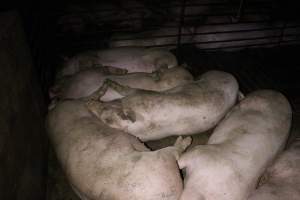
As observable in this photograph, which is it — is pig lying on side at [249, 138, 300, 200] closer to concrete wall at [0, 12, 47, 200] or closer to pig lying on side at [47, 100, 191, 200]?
pig lying on side at [47, 100, 191, 200]

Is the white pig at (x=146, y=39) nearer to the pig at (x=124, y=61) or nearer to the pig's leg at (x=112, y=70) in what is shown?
the pig at (x=124, y=61)

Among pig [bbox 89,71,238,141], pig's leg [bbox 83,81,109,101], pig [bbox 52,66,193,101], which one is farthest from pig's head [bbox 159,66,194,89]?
pig's leg [bbox 83,81,109,101]

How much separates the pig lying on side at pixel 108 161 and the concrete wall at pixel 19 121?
0.22 meters

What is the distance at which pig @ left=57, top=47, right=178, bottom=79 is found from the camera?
368 centimetres

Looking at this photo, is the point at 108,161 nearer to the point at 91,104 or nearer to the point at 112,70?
the point at 91,104

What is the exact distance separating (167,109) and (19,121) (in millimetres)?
1225

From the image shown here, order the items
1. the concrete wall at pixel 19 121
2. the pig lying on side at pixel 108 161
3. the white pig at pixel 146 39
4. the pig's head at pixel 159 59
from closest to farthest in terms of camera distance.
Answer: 1. the concrete wall at pixel 19 121
2. the pig lying on side at pixel 108 161
3. the pig's head at pixel 159 59
4. the white pig at pixel 146 39

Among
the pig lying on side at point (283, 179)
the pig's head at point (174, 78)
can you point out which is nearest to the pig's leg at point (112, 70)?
the pig's head at point (174, 78)

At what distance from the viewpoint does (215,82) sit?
318 centimetres

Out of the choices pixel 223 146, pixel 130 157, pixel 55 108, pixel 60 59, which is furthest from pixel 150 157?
pixel 60 59

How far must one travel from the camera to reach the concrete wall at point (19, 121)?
2080mm

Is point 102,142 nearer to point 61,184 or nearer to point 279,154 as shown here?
point 61,184

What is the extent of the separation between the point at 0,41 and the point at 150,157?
1361mm

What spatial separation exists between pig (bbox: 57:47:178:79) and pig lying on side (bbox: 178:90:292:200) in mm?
1085
